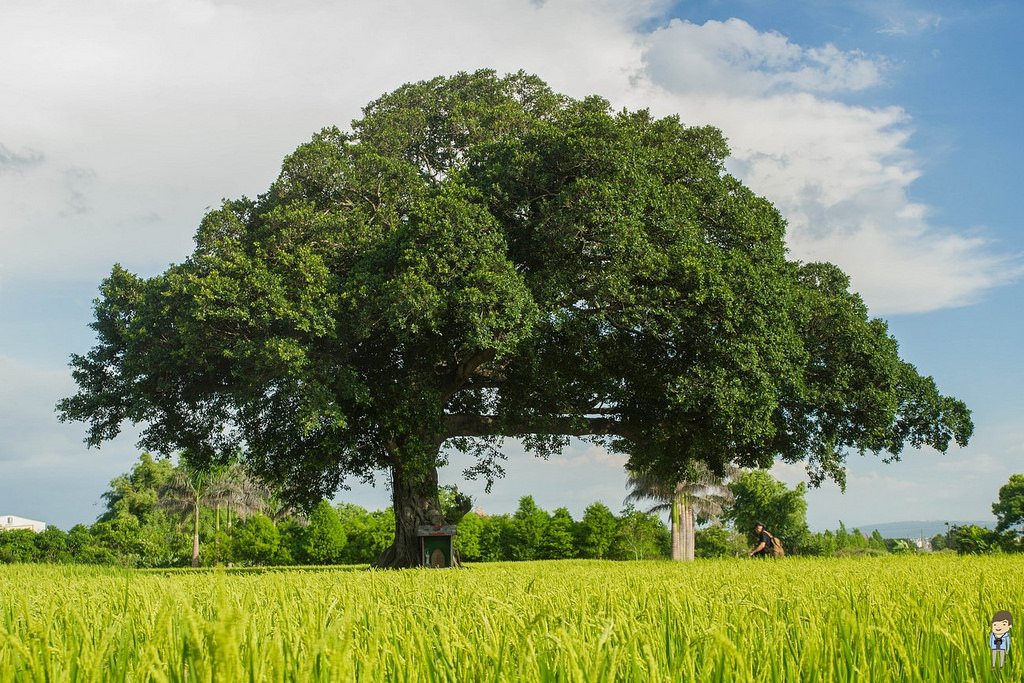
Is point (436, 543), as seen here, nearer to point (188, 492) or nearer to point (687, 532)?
point (687, 532)

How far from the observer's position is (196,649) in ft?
3.26

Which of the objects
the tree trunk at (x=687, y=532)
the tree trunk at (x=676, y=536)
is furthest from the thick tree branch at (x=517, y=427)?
the tree trunk at (x=687, y=532)

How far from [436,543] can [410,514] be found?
1.02 metres

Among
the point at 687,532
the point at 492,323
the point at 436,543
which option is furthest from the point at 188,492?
the point at 492,323

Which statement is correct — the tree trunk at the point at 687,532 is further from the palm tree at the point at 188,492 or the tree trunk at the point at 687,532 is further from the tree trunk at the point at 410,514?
the palm tree at the point at 188,492

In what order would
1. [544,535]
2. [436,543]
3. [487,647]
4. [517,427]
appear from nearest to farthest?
[487,647], [436,543], [517,427], [544,535]

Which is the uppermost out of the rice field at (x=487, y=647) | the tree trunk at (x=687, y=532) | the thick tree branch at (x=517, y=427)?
the thick tree branch at (x=517, y=427)

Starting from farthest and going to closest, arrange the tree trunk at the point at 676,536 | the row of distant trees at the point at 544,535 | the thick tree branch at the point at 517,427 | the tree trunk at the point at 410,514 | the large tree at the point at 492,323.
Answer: the tree trunk at the point at 676,536 < the row of distant trees at the point at 544,535 < the thick tree branch at the point at 517,427 < the tree trunk at the point at 410,514 < the large tree at the point at 492,323

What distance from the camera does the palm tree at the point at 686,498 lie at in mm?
34312

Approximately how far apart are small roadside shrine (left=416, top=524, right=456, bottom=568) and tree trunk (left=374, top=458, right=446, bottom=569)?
0.36 meters

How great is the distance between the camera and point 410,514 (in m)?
17.4

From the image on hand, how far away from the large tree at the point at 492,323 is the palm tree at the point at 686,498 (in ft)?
Result: 55.6

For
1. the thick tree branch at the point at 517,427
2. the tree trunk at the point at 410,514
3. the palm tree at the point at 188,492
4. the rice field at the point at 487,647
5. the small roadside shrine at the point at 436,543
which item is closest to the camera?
the rice field at the point at 487,647

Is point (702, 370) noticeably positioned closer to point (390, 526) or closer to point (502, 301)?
point (502, 301)
